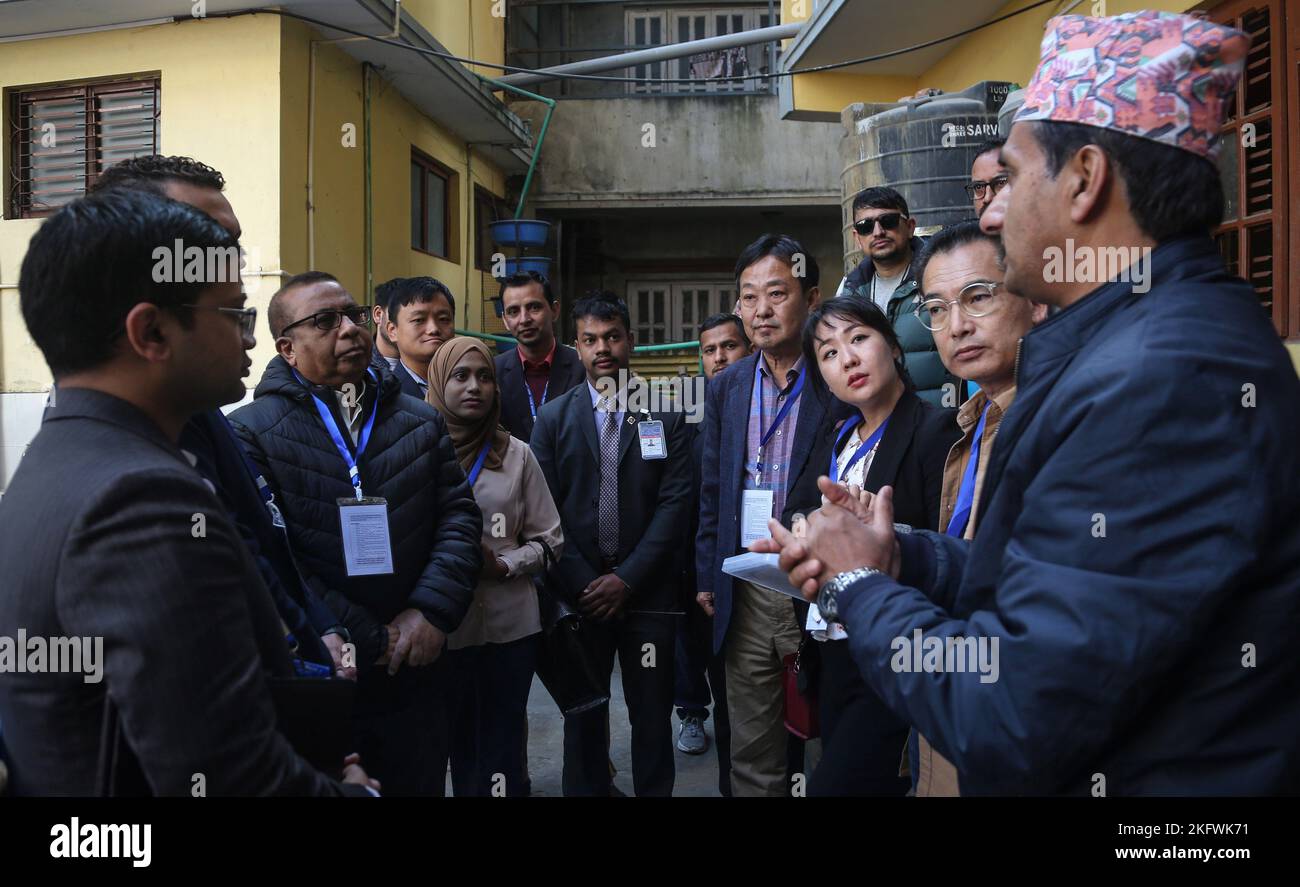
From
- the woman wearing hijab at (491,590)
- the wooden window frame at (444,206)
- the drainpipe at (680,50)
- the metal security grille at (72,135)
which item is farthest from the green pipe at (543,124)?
the woman wearing hijab at (491,590)

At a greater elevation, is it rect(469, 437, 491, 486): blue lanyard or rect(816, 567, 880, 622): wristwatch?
rect(469, 437, 491, 486): blue lanyard

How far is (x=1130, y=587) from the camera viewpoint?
1.11 metres

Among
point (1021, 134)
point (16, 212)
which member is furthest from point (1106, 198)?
point (16, 212)

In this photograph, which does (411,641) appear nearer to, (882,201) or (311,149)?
(882,201)

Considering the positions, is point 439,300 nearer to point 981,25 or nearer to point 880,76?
point 981,25

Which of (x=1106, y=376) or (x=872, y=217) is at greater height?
(x=872, y=217)

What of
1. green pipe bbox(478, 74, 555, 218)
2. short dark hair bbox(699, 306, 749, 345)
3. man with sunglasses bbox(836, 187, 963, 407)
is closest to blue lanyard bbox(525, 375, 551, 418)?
short dark hair bbox(699, 306, 749, 345)

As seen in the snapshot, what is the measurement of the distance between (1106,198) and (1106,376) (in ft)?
1.05

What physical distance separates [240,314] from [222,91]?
688 cm

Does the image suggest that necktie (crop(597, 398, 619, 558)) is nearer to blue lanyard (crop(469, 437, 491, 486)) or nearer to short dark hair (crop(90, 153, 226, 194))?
blue lanyard (crop(469, 437, 491, 486))

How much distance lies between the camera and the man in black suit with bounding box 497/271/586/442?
4.97 meters

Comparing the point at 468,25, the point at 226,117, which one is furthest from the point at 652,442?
the point at 468,25

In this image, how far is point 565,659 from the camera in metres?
3.69

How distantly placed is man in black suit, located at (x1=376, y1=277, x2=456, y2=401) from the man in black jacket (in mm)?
1297
